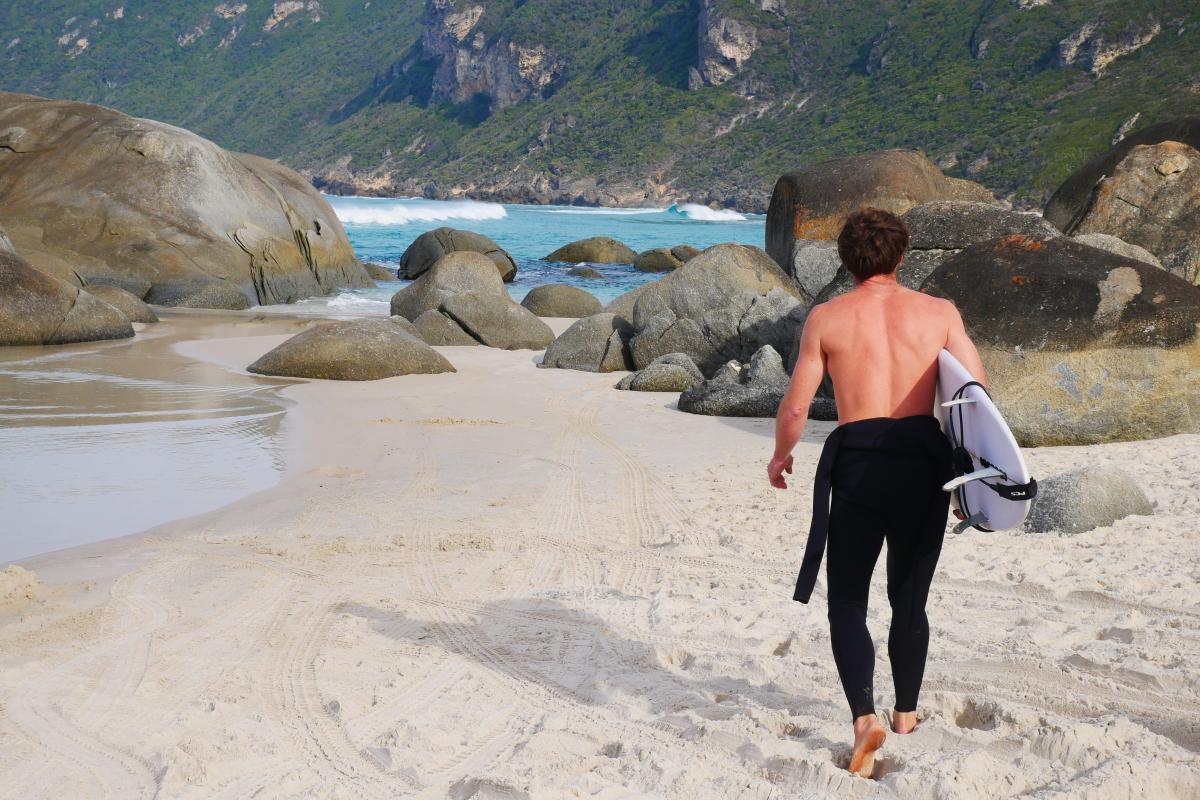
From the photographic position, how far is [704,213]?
7762cm

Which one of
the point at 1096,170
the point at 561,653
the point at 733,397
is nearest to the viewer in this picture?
the point at 561,653

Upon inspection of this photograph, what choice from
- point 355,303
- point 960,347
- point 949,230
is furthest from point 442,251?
point 960,347

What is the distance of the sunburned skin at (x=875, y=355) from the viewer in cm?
317

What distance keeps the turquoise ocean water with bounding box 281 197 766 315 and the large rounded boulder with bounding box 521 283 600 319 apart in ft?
9.22

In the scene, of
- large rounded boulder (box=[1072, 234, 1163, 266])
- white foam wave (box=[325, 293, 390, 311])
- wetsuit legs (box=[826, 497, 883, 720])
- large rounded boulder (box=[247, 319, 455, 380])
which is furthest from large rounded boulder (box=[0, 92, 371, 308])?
wetsuit legs (box=[826, 497, 883, 720])

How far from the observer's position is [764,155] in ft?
278

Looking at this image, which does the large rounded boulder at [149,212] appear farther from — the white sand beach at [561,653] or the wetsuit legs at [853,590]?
the wetsuit legs at [853,590]

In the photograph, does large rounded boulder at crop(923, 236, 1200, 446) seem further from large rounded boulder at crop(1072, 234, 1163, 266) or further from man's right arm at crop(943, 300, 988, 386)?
man's right arm at crop(943, 300, 988, 386)

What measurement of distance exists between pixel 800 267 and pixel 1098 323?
6176mm

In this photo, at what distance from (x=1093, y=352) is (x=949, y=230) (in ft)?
8.83

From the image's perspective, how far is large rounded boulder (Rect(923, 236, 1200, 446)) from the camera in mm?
7656

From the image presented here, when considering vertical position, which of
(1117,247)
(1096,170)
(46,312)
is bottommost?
(46,312)

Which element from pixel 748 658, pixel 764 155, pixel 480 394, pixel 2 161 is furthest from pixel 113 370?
pixel 764 155

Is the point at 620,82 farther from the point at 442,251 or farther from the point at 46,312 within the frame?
the point at 46,312
